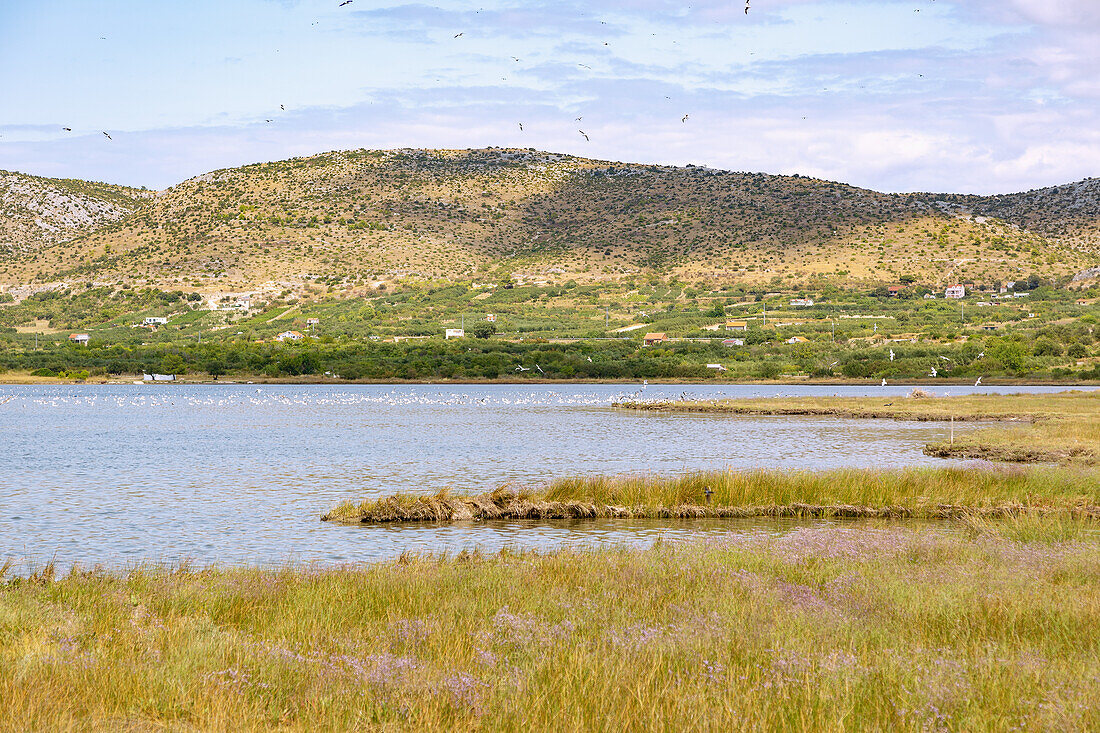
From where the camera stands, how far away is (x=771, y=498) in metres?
26.2

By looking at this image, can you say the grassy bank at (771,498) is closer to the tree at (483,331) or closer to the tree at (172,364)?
the tree at (483,331)

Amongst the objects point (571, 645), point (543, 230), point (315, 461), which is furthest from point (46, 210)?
point (571, 645)

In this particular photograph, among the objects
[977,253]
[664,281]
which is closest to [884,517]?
[664,281]

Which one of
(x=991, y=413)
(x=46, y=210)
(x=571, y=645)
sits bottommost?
(x=991, y=413)

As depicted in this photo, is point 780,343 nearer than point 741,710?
No

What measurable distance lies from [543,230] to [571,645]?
158 metres

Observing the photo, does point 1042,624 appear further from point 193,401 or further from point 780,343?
point 780,343

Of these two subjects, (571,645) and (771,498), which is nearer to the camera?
(571,645)

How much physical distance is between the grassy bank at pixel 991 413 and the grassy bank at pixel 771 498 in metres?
9.11

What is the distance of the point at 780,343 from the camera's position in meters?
121

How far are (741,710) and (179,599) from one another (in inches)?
292

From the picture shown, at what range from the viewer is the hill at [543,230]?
14712 centimetres

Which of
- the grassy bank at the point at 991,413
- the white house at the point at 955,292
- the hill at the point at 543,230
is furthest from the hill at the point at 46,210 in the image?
the white house at the point at 955,292

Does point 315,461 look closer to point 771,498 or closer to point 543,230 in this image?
point 771,498
